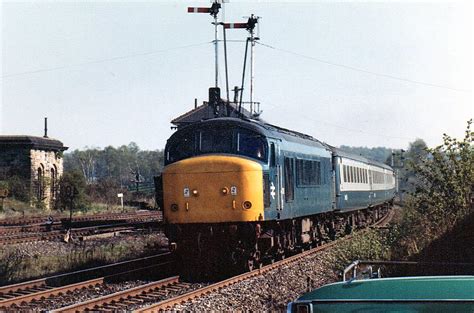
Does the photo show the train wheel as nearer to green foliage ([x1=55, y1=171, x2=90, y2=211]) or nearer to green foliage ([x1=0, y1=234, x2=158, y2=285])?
green foliage ([x1=0, y1=234, x2=158, y2=285])

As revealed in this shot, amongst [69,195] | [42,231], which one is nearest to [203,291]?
[42,231]

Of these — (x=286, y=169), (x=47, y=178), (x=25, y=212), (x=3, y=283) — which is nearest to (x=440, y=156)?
(x=286, y=169)

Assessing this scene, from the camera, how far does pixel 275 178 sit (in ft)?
46.1

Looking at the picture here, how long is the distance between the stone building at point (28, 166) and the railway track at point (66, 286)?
24094 mm

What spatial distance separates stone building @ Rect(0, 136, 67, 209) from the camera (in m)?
38.0

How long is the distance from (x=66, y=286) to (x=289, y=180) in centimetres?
582

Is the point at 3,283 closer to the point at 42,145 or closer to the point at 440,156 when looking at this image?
the point at 440,156

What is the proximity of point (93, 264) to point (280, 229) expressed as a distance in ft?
15.3

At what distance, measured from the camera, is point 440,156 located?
59.9 feet

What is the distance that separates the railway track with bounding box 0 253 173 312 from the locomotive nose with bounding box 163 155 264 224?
1827 millimetres

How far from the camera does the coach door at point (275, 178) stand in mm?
13820

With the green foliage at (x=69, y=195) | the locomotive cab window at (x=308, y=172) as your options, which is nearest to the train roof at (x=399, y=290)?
the locomotive cab window at (x=308, y=172)

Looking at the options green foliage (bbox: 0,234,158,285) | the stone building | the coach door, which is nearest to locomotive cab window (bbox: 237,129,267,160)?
the coach door

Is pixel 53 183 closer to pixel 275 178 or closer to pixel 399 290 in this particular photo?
pixel 275 178
